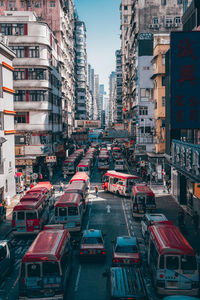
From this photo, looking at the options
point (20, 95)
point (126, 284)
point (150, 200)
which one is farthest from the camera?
point (20, 95)

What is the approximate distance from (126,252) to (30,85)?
124 feet

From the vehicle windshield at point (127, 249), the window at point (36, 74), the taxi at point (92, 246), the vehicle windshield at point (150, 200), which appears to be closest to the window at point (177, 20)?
the window at point (36, 74)

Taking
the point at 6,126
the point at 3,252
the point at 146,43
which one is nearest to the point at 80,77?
the point at 146,43

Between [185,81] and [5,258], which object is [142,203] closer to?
[185,81]

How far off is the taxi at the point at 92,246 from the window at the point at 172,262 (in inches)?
220

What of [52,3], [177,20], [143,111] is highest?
[52,3]

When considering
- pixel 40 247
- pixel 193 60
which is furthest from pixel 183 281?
pixel 193 60

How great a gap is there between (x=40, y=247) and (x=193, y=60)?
58.7 ft

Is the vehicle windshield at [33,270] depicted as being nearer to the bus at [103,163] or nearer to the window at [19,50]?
the window at [19,50]

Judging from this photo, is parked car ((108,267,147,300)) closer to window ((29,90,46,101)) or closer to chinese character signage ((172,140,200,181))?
chinese character signage ((172,140,200,181))

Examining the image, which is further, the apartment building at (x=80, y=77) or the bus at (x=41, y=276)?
the apartment building at (x=80, y=77)

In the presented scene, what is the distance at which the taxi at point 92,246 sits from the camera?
20.3 m

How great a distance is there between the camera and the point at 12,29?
5062cm

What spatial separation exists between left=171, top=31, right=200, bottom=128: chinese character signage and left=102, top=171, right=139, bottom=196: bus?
51.3 feet
